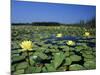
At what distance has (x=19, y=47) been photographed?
72.5 inches

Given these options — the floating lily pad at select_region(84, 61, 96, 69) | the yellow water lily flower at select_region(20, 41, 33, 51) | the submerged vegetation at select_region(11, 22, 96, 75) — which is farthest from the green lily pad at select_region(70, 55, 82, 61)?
the yellow water lily flower at select_region(20, 41, 33, 51)

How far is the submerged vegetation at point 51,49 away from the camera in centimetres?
184

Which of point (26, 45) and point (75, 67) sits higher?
point (26, 45)

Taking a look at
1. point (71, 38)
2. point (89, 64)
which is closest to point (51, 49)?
point (71, 38)

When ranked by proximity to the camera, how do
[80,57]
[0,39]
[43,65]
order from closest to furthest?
[0,39] → [43,65] → [80,57]

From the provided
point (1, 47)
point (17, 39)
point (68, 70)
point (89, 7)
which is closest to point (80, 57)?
point (68, 70)

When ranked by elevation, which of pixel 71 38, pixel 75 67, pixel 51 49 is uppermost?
pixel 71 38

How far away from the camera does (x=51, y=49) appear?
6.36 feet

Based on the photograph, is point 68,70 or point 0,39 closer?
point 0,39

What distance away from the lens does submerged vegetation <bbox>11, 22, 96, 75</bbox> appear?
6.05ft

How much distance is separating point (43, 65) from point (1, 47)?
1.51 feet

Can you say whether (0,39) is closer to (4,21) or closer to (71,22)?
(4,21)

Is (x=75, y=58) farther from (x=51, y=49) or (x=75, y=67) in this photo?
(x=51, y=49)

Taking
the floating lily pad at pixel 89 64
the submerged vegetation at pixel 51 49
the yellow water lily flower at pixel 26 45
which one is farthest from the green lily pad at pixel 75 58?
the yellow water lily flower at pixel 26 45
